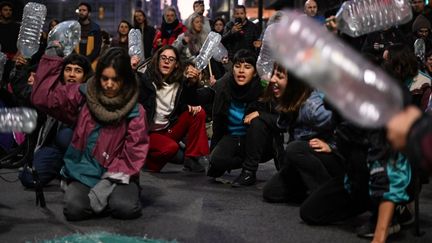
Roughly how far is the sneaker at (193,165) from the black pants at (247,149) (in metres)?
0.56

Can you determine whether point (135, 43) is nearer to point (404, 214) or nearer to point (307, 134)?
point (307, 134)

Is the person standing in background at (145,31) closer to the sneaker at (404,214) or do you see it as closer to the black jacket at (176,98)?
the black jacket at (176,98)

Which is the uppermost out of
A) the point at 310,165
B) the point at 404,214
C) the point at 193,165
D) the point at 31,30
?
the point at 31,30

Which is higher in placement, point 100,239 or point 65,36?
point 65,36

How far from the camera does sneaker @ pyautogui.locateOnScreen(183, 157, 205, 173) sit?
16.0ft

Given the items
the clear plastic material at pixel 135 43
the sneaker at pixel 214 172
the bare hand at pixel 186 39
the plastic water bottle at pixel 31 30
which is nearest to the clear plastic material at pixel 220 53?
the bare hand at pixel 186 39

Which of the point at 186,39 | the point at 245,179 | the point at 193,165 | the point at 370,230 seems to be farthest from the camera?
the point at 186,39

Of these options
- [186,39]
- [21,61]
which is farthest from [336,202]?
[186,39]

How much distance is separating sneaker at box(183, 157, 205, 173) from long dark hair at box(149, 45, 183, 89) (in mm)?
671

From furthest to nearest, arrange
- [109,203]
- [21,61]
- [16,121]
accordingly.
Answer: [21,61] → [109,203] → [16,121]

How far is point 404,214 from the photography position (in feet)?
10.1

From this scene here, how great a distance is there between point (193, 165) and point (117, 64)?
5.63 ft

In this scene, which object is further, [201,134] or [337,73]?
[201,134]

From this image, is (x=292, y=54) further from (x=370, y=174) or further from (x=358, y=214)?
(x=358, y=214)
